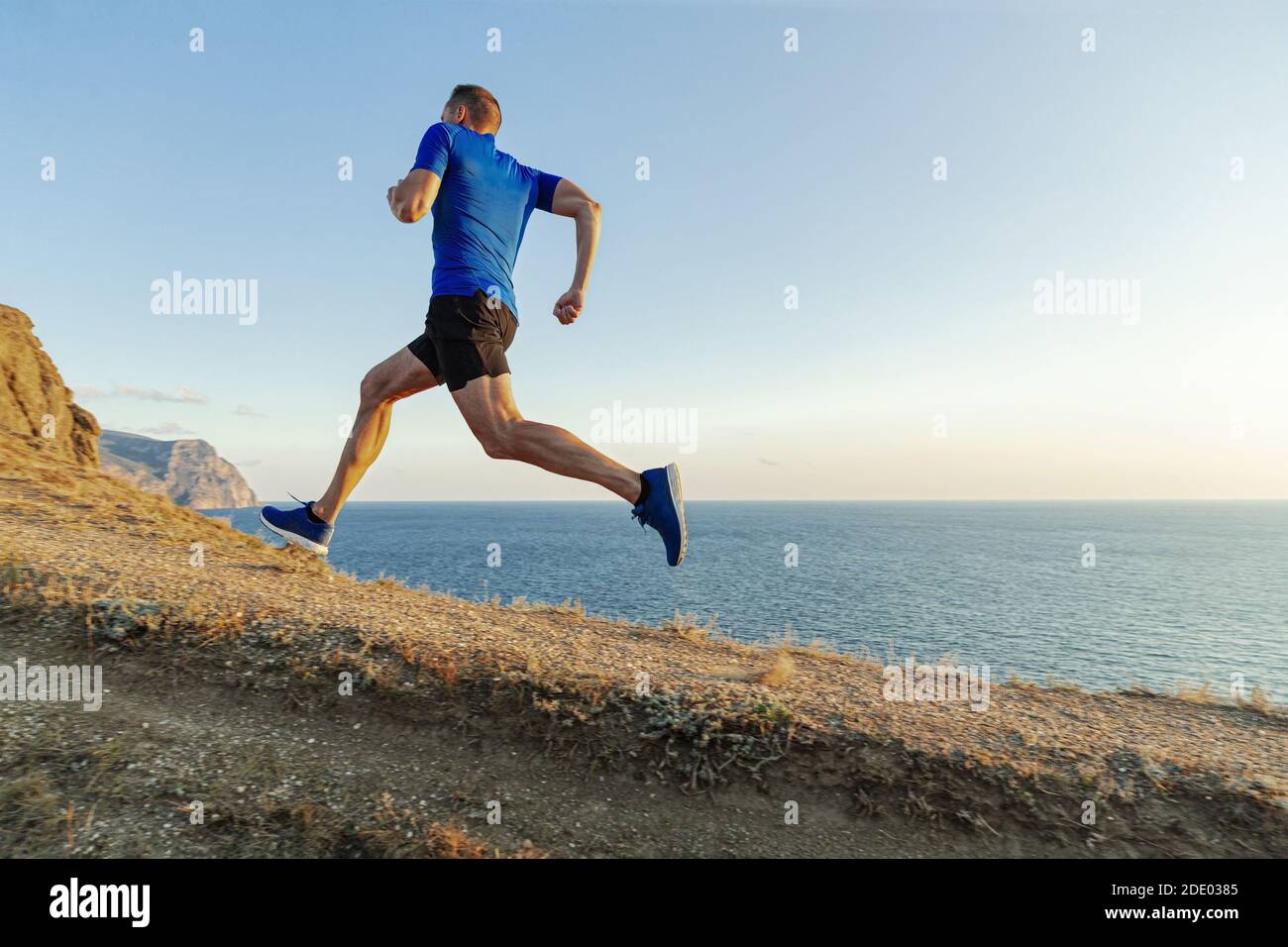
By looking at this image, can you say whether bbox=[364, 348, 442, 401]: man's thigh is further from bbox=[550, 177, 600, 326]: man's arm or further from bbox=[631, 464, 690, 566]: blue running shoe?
bbox=[631, 464, 690, 566]: blue running shoe

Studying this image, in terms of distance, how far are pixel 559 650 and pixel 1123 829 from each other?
11.6 feet

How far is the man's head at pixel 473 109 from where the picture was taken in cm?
372

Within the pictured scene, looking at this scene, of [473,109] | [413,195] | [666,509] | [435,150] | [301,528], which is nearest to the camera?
[413,195]

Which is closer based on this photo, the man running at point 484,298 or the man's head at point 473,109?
the man running at point 484,298

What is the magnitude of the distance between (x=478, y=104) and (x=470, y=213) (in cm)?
81

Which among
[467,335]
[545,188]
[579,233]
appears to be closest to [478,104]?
[545,188]

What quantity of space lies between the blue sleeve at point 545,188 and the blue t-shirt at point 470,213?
0.84ft

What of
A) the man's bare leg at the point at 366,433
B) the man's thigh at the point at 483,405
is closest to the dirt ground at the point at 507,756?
the man's bare leg at the point at 366,433

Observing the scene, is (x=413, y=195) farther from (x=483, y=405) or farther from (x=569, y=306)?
(x=483, y=405)

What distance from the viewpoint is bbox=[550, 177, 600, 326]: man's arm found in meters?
3.66

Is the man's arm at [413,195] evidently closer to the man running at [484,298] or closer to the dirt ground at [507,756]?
the man running at [484,298]

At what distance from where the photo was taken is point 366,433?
13.3ft

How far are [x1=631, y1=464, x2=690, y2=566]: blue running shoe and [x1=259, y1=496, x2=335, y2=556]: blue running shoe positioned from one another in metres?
2.00

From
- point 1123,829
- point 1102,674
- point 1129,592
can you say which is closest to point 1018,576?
point 1129,592
